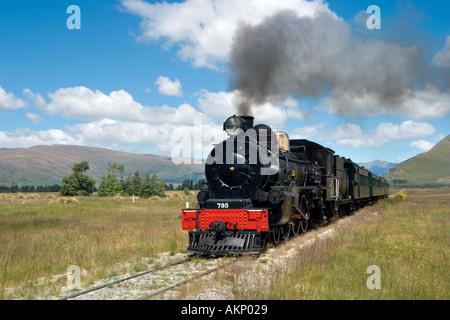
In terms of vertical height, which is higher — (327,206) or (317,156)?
(317,156)

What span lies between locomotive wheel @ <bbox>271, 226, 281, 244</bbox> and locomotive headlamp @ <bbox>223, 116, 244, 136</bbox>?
3.32m

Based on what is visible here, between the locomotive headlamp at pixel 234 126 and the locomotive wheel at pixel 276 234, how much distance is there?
3.32 metres

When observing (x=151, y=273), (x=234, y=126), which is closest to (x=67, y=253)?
(x=151, y=273)

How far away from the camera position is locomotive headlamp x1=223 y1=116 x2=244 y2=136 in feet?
35.5

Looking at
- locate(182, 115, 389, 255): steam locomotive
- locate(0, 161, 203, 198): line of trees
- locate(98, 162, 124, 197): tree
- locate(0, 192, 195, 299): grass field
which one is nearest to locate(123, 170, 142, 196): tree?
locate(0, 161, 203, 198): line of trees

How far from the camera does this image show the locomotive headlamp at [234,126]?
10.8 metres

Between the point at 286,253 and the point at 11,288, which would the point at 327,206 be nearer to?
the point at 286,253

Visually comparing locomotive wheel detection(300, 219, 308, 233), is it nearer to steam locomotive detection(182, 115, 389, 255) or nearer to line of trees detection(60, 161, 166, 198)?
steam locomotive detection(182, 115, 389, 255)

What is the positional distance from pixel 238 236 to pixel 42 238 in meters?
7.83

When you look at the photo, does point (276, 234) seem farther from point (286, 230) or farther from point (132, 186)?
point (132, 186)

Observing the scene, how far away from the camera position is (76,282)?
7.51 m

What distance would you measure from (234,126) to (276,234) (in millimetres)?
3853

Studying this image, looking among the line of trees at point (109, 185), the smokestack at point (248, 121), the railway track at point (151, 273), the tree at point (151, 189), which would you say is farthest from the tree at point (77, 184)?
the railway track at point (151, 273)

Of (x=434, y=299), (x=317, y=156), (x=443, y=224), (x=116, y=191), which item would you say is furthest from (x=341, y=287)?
(x=116, y=191)
